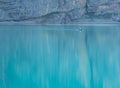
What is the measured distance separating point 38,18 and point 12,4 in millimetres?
5055

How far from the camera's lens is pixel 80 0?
65.8m

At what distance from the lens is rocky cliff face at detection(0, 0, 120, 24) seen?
62.2m

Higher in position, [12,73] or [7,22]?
[12,73]

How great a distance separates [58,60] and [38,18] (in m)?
46.9

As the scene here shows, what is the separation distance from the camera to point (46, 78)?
472 inches

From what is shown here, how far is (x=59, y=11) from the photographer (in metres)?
64.3

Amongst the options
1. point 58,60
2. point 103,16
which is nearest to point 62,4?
point 103,16

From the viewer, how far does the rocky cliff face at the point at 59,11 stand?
6221cm

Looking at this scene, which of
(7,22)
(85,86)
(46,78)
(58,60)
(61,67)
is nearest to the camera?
(85,86)

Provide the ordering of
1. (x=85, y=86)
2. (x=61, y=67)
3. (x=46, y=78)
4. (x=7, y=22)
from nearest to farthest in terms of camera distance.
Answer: (x=85, y=86) → (x=46, y=78) → (x=61, y=67) → (x=7, y=22)

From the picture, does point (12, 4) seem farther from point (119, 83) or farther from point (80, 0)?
point (119, 83)

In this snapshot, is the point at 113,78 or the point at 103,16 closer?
the point at 113,78

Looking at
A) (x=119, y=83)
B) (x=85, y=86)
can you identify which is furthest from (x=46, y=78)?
(x=119, y=83)

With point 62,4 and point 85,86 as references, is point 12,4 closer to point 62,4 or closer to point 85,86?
point 62,4
